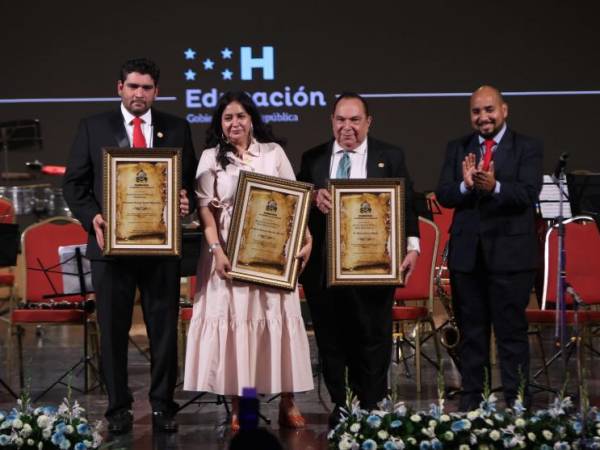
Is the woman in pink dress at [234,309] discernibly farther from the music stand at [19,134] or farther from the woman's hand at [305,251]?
the music stand at [19,134]

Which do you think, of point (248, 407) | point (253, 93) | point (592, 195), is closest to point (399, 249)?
point (248, 407)

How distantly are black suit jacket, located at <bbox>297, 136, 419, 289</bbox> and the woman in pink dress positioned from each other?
127 mm

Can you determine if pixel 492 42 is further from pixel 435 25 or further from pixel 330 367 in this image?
pixel 330 367

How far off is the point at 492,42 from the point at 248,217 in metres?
7.15

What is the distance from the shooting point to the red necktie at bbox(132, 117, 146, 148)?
4.94 metres

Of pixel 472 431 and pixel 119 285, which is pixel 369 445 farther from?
pixel 119 285

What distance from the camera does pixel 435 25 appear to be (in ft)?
37.0

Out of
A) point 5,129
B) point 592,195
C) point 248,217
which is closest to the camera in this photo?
point 248,217

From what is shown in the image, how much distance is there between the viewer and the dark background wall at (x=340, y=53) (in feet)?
36.8

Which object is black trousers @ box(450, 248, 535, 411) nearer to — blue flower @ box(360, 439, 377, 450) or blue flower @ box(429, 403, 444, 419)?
blue flower @ box(429, 403, 444, 419)

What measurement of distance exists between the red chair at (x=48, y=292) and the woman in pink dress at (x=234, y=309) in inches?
55.0

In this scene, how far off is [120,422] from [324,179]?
57.8 inches

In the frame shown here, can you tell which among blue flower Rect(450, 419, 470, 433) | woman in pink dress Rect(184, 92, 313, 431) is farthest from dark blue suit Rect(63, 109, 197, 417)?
blue flower Rect(450, 419, 470, 433)

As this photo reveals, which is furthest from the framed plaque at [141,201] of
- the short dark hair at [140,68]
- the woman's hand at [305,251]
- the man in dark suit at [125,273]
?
Result: the woman's hand at [305,251]
